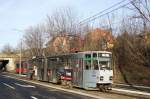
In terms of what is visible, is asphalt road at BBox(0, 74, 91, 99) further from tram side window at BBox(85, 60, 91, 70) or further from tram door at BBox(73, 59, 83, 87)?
tram side window at BBox(85, 60, 91, 70)

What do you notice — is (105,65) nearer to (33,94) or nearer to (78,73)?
(78,73)

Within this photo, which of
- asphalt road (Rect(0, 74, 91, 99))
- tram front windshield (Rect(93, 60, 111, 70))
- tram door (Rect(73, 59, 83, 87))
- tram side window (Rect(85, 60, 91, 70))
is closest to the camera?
asphalt road (Rect(0, 74, 91, 99))

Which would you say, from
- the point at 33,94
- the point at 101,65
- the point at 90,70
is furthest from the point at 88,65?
the point at 33,94

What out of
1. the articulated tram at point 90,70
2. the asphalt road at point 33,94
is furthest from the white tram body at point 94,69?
the asphalt road at point 33,94

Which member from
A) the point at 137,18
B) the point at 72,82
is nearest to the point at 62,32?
the point at 137,18

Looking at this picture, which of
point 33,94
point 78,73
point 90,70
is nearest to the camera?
point 33,94

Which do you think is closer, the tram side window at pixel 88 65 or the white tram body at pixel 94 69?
the white tram body at pixel 94 69

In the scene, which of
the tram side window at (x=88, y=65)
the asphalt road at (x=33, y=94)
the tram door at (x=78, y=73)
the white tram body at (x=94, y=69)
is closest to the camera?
the asphalt road at (x=33, y=94)

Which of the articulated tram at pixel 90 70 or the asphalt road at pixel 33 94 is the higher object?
the articulated tram at pixel 90 70

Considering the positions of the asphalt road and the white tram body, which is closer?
the asphalt road

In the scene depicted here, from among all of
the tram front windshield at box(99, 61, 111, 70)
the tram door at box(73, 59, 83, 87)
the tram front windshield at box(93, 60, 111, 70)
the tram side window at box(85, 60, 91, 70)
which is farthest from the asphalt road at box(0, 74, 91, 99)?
the tram front windshield at box(99, 61, 111, 70)

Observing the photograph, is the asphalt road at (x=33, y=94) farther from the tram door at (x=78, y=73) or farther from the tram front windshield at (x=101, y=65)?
the tram front windshield at (x=101, y=65)

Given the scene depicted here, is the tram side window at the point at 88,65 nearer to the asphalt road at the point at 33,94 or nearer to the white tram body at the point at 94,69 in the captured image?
the white tram body at the point at 94,69

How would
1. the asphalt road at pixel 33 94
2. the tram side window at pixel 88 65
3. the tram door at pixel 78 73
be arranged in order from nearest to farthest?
the asphalt road at pixel 33 94 → the tram side window at pixel 88 65 → the tram door at pixel 78 73
